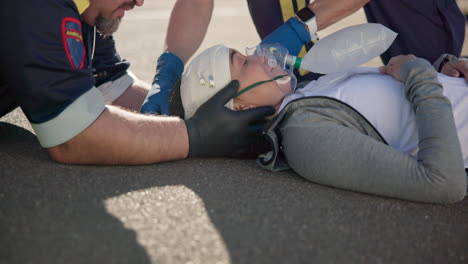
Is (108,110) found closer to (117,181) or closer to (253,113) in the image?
(117,181)

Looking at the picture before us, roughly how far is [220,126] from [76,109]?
631mm

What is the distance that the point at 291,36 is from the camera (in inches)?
106

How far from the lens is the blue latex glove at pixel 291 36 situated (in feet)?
8.80

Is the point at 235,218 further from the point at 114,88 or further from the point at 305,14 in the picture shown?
the point at 114,88

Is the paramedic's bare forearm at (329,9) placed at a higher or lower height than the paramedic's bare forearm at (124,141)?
higher

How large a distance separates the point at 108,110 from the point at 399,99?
130 cm

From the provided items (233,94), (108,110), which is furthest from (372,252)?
(108,110)

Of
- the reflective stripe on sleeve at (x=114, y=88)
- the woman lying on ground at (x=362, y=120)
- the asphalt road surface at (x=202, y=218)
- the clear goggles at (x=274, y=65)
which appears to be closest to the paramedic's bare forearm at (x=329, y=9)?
the clear goggles at (x=274, y=65)

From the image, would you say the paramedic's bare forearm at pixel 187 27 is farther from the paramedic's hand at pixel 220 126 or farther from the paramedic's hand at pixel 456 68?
the paramedic's hand at pixel 456 68

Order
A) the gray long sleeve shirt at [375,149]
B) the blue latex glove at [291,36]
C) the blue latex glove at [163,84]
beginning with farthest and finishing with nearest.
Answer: the blue latex glove at [291,36], the blue latex glove at [163,84], the gray long sleeve shirt at [375,149]

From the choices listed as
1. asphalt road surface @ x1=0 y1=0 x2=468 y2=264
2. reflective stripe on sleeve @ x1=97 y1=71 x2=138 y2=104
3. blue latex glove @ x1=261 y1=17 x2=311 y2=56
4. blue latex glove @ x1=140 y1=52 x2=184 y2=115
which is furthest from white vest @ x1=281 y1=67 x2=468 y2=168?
reflective stripe on sleeve @ x1=97 y1=71 x2=138 y2=104

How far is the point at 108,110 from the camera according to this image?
6.91 feet

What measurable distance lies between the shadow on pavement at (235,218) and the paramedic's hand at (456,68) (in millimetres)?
663

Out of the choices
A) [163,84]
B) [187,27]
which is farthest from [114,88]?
[163,84]
